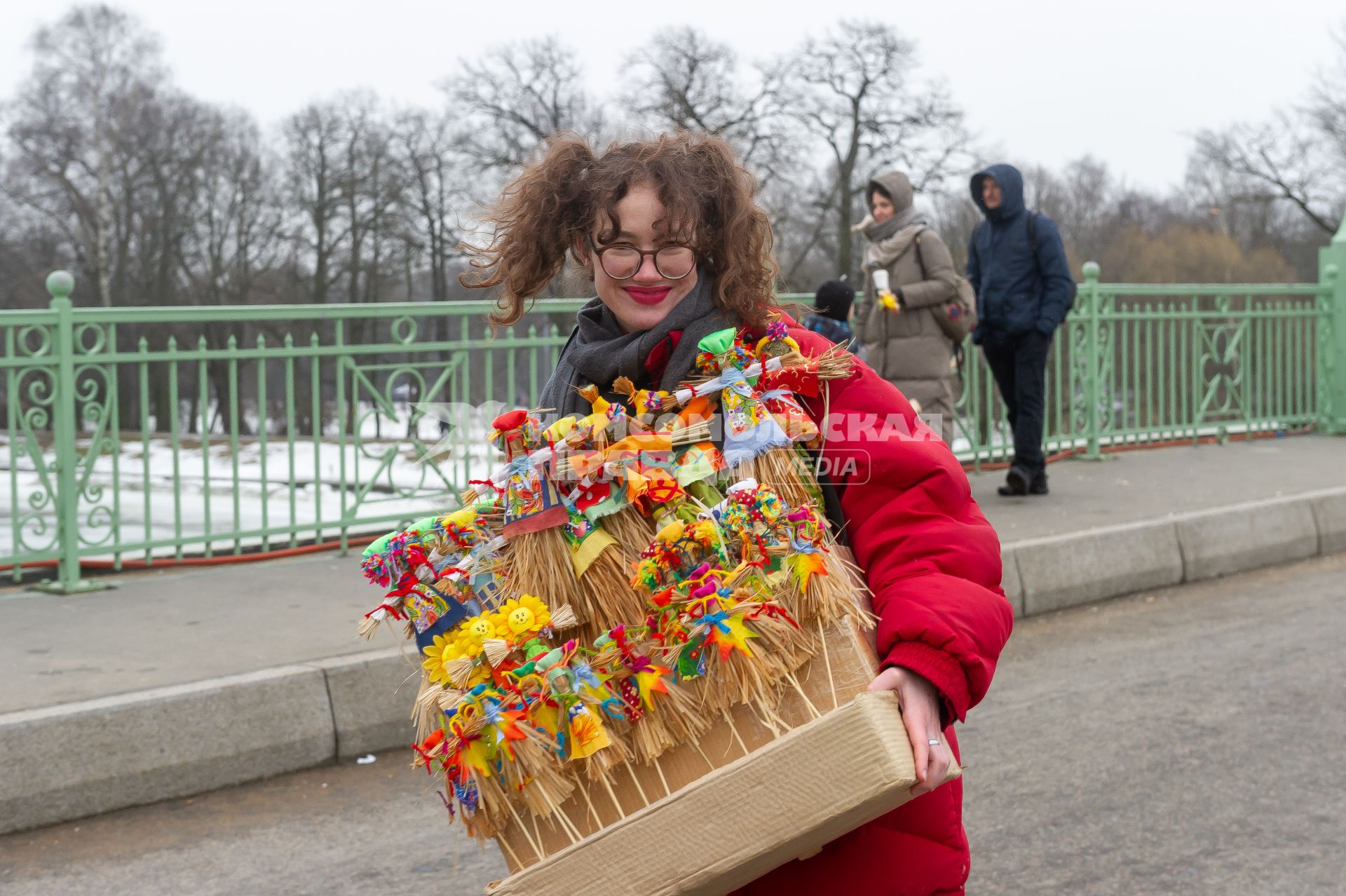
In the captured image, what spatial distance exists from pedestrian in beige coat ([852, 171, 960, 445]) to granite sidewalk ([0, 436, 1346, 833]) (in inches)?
36.5

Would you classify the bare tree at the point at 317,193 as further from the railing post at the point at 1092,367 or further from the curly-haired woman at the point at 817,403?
the curly-haired woman at the point at 817,403

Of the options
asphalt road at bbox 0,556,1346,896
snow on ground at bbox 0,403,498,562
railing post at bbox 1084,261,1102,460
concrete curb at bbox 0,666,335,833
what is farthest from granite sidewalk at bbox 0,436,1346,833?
railing post at bbox 1084,261,1102,460

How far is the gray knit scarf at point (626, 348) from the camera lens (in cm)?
182

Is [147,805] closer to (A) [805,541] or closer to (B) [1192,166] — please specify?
A: (A) [805,541]

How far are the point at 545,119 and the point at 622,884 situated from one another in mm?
35767

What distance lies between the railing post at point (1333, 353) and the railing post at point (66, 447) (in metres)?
11.1

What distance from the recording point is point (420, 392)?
716 cm

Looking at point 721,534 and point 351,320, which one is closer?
point 721,534

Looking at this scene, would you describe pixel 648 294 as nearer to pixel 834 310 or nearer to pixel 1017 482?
pixel 834 310

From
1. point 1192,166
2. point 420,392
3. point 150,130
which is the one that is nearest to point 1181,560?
point 420,392

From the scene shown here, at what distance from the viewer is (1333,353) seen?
12.7 meters

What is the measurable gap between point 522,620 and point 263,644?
147 inches

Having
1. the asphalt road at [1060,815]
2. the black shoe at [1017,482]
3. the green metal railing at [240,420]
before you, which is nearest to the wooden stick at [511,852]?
the asphalt road at [1060,815]

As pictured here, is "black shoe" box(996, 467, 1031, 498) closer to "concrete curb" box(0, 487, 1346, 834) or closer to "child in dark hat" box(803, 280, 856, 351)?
"child in dark hat" box(803, 280, 856, 351)
